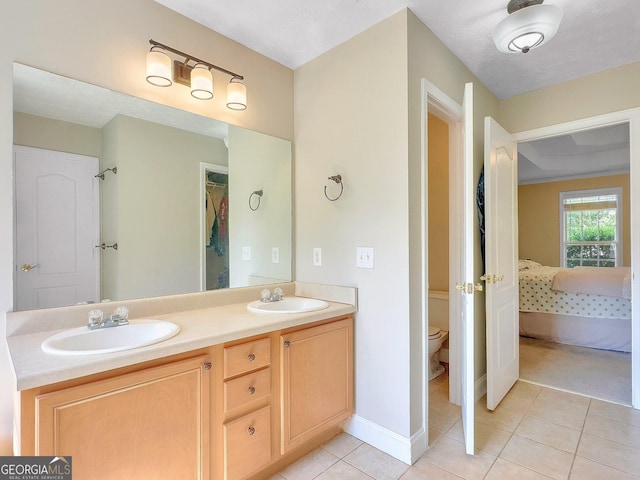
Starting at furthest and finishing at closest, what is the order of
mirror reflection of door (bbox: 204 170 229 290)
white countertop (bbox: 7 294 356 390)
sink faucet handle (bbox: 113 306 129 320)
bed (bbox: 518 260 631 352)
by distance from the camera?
bed (bbox: 518 260 631 352)
mirror reflection of door (bbox: 204 170 229 290)
sink faucet handle (bbox: 113 306 129 320)
white countertop (bbox: 7 294 356 390)

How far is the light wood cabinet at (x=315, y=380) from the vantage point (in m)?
1.64

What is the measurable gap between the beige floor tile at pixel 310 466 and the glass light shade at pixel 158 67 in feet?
6.84

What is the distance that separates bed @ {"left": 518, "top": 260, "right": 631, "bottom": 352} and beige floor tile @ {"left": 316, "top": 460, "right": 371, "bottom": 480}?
3.20 meters

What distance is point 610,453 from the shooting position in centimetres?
181

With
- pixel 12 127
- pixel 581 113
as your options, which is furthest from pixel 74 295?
pixel 581 113

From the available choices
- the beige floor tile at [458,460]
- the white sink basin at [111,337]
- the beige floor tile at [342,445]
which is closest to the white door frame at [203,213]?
the white sink basin at [111,337]

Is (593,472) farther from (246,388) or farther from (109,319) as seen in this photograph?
(109,319)

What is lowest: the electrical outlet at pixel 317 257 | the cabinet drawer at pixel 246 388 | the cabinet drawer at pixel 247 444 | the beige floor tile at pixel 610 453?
the beige floor tile at pixel 610 453

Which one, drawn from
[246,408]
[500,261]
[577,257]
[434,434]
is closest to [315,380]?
[246,408]

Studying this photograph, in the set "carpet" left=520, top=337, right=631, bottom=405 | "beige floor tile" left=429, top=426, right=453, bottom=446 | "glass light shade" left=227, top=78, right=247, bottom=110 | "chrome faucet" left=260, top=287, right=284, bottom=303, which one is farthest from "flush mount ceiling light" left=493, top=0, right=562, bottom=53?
"carpet" left=520, top=337, right=631, bottom=405

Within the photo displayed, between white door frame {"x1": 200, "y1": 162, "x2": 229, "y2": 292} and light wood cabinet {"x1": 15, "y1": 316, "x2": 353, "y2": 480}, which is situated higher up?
white door frame {"x1": 200, "y1": 162, "x2": 229, "y2": 292}

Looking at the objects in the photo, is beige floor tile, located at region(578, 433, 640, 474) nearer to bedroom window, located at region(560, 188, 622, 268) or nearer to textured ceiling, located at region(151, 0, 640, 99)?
textured ceiling, located at region(151, 0, 640, 99)

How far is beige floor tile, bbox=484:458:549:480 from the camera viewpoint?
1625mm

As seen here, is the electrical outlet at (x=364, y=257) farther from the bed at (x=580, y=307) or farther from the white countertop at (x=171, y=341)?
the bed at (x=580, y=307)
